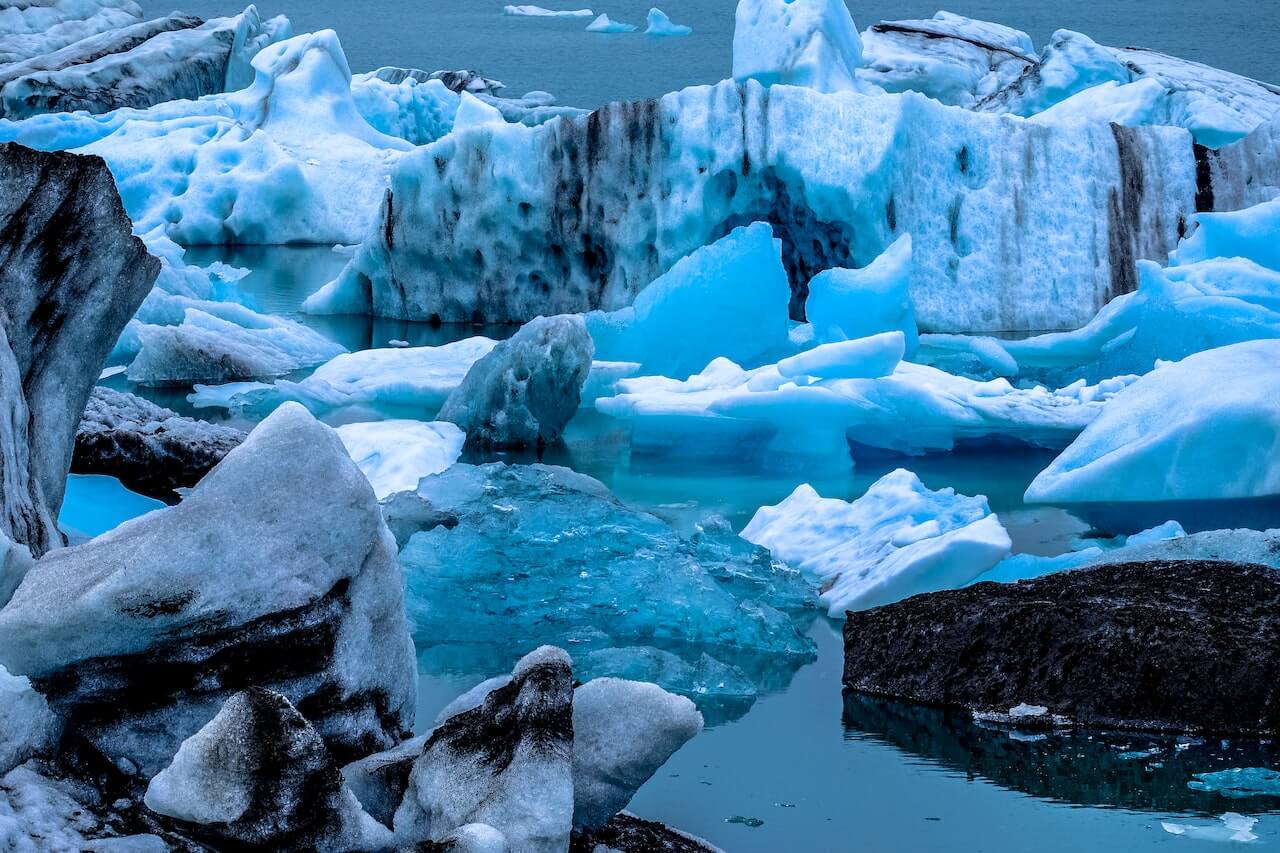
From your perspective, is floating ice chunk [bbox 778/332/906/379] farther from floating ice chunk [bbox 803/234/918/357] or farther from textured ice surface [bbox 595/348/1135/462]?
floating ice chunk [bbox 803/234/918/357]

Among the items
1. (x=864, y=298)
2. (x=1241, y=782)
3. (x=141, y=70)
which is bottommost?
(x=141, y=70)

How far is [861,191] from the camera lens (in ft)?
28.8

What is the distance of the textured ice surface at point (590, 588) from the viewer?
4027 mm

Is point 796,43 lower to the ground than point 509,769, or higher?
lower

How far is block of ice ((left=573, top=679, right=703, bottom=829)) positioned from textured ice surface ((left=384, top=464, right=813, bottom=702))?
123 cm

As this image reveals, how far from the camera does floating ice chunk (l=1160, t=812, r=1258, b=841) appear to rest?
9.22 ft

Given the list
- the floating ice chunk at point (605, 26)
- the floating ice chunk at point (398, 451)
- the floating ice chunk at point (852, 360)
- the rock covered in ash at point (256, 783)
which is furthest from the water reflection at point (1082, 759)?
the floating ice chunk at point (605, 26)

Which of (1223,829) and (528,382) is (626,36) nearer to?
(528,382)

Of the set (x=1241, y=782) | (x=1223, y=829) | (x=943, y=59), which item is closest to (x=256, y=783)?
(x=1223, y=829)

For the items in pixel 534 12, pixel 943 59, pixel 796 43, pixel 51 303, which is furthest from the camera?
pixel 534 12

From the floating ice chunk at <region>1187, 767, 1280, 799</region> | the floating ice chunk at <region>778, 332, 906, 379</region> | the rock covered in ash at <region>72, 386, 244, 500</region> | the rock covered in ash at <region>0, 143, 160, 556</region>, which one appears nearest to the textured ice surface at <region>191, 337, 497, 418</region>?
the rock covered in ash at <region>72, 386, 244, 500</region>

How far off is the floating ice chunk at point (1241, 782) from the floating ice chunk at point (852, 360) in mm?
3898

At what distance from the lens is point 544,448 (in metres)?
6.94

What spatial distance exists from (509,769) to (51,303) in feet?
4.76
